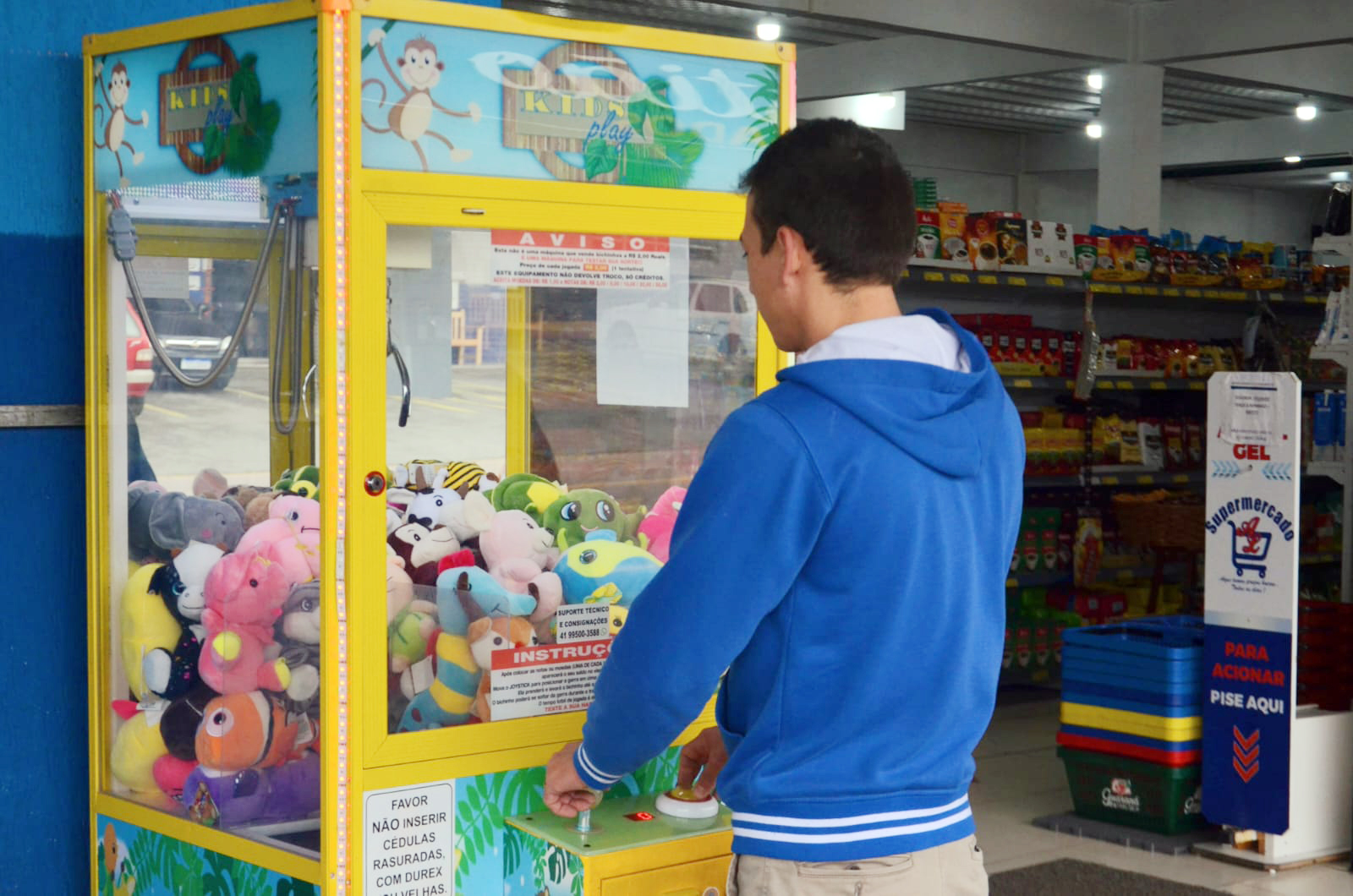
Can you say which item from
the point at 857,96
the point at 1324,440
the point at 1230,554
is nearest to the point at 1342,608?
the point at 1230,554

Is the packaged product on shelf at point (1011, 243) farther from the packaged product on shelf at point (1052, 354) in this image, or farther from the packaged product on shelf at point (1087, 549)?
the packaged product on shelf at point (1087, 549)

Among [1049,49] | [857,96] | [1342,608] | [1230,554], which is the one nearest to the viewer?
[1230,554]

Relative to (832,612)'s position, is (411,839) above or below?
below

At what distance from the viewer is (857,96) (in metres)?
10.5

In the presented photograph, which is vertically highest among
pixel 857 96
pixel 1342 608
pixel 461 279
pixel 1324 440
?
pixel 857 96

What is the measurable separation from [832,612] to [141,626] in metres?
1.68

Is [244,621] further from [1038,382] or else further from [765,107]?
[1038,382]

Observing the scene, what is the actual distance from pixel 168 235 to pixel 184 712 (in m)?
0.85

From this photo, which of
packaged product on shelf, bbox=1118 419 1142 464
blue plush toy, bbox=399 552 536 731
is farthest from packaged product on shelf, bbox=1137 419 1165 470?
blue plush toy, bbox=399 552 536 731

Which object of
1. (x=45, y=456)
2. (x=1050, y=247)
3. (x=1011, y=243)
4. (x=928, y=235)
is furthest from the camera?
(x=1050, y=247)

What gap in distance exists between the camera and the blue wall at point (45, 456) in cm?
301

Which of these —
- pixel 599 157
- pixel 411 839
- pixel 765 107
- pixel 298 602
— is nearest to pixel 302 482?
pixel 298 602

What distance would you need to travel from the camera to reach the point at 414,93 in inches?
101

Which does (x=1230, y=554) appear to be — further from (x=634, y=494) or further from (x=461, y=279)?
(x=461, y=279)
